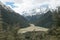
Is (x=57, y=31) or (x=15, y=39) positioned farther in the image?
(x=15, y=39)

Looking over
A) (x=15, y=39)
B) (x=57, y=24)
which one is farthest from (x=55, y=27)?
(x=15, y=39)

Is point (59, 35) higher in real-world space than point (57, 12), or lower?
lower

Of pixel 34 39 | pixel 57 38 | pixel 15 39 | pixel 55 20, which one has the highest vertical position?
pixel 55 20

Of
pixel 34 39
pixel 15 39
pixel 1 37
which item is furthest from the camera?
pixel 34 39

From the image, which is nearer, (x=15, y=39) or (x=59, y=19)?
(x=59, y=19)

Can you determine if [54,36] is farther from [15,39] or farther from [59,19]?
[15,39]

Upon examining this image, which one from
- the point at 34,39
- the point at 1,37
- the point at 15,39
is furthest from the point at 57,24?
the point at 34,39

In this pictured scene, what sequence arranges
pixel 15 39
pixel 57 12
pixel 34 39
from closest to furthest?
pixel 57 12
pixel 15 39
pixel 34 39

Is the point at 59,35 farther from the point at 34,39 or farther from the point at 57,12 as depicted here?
the point at 34,39

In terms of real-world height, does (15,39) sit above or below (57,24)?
below

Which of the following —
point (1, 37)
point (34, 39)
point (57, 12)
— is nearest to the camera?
point (1, 37)
